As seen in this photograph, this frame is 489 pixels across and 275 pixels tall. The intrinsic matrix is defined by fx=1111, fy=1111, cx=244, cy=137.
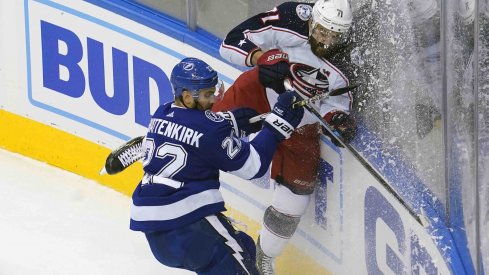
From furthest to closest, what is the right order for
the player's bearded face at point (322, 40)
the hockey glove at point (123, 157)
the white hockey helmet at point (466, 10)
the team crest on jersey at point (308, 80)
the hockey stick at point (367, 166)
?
1. the hockey glove at point (123, 157)
2. the team crest on jersey at point (308, 80)
3. the player's bearded face at point (322, 40)
4. the hockey stick at point (367, 166)
5. the white hockey helmet at point (466, 10)

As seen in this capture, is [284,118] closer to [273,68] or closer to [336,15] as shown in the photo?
[273,68]

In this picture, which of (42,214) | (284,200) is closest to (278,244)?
(284,200)

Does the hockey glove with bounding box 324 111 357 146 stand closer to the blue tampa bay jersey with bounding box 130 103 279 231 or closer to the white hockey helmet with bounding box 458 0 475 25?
the blue tampa bay jersey with bounding box 130 103 279 231

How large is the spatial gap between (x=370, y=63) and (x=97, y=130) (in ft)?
6.30

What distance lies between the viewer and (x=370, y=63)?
386 centimetres

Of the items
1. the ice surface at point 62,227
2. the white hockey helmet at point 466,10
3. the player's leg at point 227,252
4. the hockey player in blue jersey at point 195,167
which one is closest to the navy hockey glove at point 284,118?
the hockey player in blue jersey at point 195,167

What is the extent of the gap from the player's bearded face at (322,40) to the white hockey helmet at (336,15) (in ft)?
0.13

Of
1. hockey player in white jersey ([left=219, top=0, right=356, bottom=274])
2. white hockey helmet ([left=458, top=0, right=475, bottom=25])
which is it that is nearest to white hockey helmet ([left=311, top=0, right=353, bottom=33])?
hockey player in white jersey ([left=219, top=0, right=356, bottom=274])

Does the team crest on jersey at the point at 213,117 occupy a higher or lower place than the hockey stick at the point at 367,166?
higher

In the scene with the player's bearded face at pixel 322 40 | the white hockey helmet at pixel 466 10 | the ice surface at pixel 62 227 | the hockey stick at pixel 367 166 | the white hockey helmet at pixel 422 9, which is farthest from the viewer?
the ice surface at pixel 62 227

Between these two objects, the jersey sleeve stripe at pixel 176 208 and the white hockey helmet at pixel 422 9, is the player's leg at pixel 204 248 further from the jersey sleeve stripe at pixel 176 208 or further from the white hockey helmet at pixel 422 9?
the white hockey helmet at pixel 422 9

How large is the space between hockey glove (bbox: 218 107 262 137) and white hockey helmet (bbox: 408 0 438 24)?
2.58 ft

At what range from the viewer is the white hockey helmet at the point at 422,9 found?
136 inches

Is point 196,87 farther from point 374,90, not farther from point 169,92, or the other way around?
point 169,92
